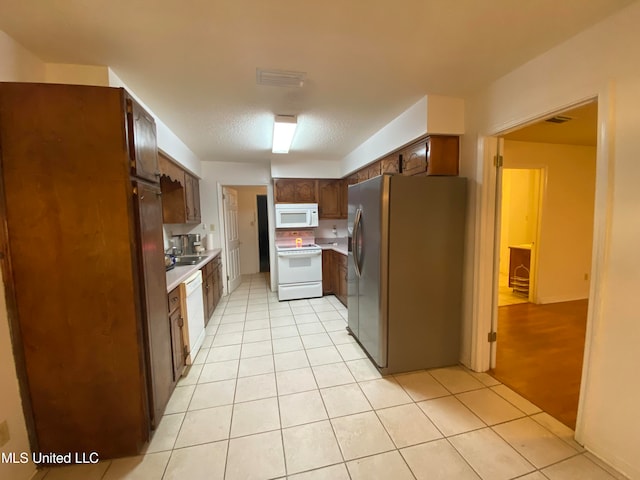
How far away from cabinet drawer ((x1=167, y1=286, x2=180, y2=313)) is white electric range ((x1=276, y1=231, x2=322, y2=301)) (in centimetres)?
203

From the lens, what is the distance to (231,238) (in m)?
5.07

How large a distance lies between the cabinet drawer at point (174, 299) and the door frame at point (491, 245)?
2530 mm

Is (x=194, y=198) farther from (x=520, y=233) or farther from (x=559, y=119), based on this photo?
(x=520, y=233)

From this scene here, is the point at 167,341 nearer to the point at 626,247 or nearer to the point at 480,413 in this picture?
the point at 480,413

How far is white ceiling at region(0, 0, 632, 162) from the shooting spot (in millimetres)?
1253

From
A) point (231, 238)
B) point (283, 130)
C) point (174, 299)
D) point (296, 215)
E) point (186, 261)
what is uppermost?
point (283, 130)

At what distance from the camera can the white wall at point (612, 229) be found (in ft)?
4.28

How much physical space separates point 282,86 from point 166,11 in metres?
0.86

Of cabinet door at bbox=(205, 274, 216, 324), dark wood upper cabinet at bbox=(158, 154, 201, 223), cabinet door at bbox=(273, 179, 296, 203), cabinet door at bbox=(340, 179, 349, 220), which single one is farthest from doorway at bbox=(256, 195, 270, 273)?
cabinet door at bbox=(205, 274, 216, 324)

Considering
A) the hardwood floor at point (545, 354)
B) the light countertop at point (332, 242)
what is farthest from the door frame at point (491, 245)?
the light countertop at point (332, 242)

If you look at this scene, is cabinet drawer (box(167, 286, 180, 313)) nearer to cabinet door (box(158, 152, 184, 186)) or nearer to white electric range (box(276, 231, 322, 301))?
cabinet door (box(158, 152, 184, 186))

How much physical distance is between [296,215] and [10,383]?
366 cm

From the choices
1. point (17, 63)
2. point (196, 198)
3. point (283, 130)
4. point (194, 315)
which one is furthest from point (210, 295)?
point (17, 63)

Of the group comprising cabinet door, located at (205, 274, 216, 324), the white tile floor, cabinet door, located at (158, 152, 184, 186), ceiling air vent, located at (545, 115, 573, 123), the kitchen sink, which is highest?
ceiling air vent, located at (545, 115, 573, 123)
